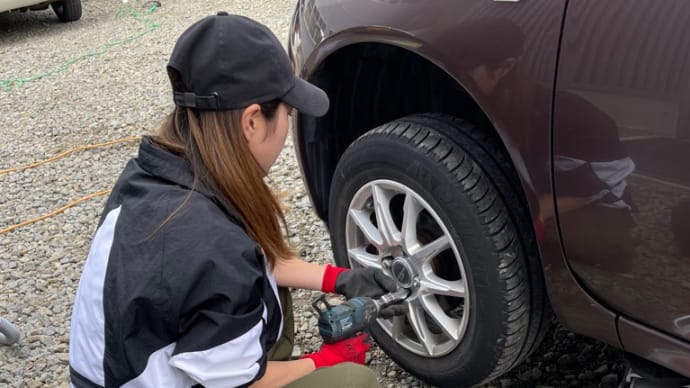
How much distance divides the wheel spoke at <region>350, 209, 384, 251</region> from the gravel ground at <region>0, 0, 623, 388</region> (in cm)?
50

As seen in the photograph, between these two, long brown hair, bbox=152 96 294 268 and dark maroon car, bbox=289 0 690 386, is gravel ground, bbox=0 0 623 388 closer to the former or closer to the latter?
dark maroon car, bbox=289 0 690 386

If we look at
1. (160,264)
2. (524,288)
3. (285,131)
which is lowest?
(524,288)

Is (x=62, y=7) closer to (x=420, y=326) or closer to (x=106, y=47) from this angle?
(x=106, y=47)

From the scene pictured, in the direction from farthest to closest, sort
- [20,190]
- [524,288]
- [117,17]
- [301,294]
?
[117,17] < [20,190] < [301,294] < [524,288]

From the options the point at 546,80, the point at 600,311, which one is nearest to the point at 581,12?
the point at 546,80

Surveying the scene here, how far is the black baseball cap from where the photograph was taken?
1.52 metres

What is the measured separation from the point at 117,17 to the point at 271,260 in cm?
834

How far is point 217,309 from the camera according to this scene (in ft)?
4.73

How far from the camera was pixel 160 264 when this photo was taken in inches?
Result: 56.4

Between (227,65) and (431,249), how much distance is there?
84 cm

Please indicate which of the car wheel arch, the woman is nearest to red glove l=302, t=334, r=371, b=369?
the woman

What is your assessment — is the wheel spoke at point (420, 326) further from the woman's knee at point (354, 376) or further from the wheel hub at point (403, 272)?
the woman's knee at point (354, 376)

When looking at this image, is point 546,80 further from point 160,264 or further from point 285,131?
point 160,264

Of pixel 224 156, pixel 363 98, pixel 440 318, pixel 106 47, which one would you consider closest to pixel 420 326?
pixel 440 318
